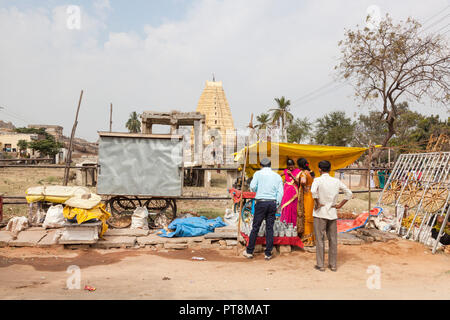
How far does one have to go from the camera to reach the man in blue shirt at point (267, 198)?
5.89m

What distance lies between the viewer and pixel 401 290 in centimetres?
440

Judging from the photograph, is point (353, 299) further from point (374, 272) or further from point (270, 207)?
point (270, 207)

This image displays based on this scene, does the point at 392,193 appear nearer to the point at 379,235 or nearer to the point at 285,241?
the point at 379,235

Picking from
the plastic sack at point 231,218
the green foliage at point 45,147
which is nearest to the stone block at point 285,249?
the plastic sack at point 231,218

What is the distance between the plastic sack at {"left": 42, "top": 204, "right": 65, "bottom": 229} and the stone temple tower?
26.9 metres

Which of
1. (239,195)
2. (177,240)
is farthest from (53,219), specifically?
(239,195)

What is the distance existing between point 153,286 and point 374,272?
355 centimetres

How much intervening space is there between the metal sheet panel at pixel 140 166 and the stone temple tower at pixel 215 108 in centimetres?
2639

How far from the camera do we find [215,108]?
115 ft

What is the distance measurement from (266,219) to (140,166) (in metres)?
3.26

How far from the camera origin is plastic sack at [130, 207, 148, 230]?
24.7 ft

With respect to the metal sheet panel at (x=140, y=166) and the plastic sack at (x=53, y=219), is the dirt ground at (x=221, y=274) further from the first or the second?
the metal sheet panel at (x=140, y=166)

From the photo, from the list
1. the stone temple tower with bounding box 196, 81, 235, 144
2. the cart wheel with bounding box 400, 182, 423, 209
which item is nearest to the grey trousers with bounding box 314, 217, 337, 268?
the cart wheel with bounding box 400, 182, 423, 209
